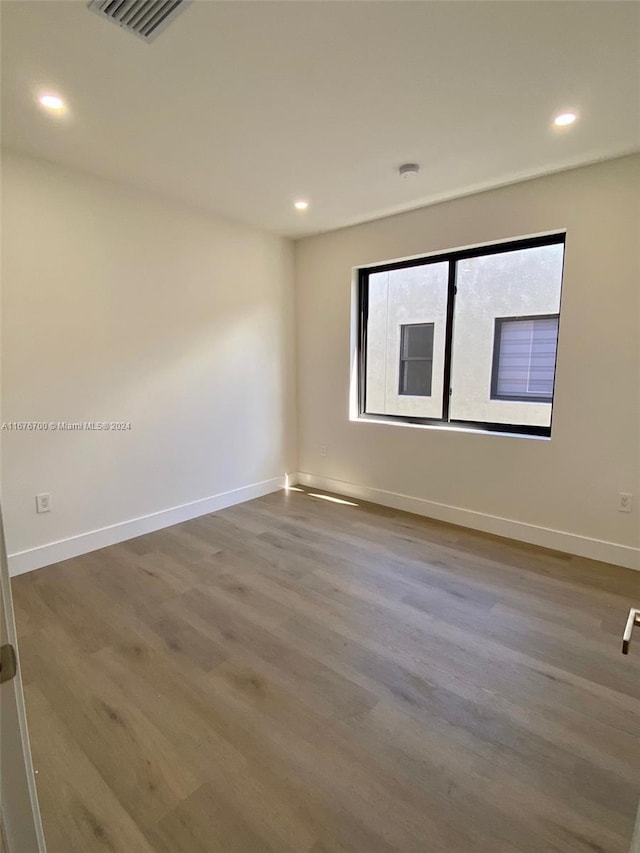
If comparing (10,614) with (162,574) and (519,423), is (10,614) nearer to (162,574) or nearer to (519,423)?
(162,574)

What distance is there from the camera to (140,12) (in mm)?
1487

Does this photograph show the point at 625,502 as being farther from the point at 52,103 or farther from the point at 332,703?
the point at 52,103

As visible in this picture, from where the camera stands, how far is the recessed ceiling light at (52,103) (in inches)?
77.9

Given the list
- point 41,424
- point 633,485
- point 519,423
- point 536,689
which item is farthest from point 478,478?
point 41,424

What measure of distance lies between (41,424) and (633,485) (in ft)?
12.7

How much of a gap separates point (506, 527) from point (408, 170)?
8.70ft

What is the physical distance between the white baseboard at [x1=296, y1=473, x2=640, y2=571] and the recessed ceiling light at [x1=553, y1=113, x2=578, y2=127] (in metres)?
2.54

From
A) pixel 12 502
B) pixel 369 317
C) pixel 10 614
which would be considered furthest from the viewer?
pixel 369 317

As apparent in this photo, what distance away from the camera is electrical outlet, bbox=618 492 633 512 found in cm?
275

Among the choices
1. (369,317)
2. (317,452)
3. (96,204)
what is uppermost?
(96,204)

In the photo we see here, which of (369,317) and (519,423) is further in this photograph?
(369,317)

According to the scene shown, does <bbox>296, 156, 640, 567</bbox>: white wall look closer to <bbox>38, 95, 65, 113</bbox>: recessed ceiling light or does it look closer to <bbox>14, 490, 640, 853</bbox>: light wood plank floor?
<bbox>14, 490, 640, 853</bbox>: light wood plank floor

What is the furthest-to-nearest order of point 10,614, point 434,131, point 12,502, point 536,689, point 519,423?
point 519,423 → point 12,502 → point 434,131 → point 536,689 → point 10,614

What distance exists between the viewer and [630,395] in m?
2.68
